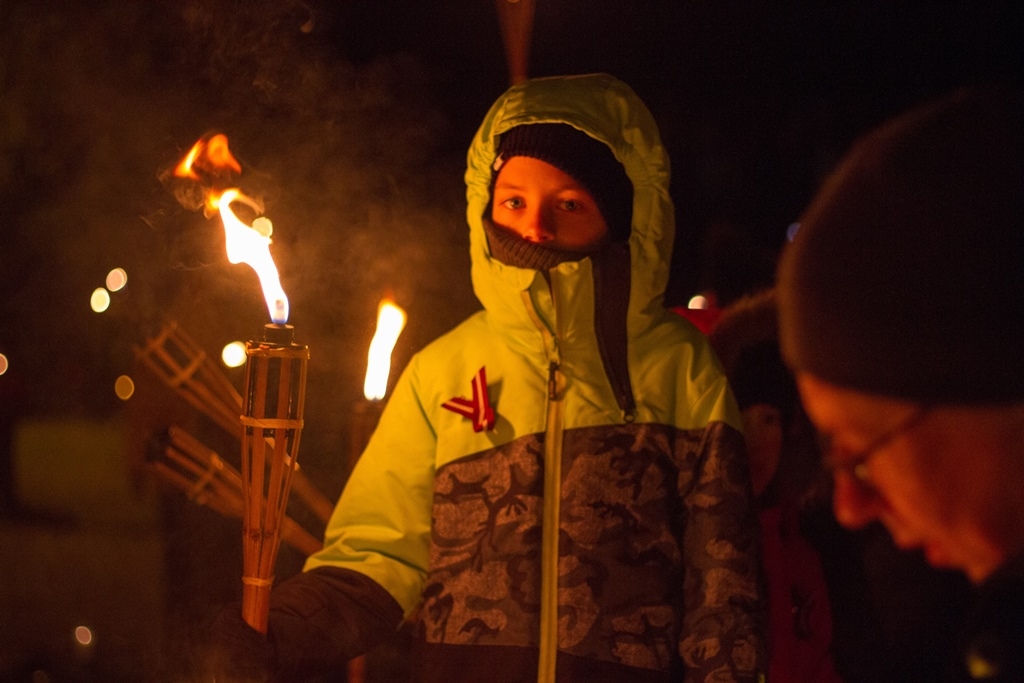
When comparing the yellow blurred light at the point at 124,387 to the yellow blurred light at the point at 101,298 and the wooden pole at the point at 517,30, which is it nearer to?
the yellow blurred light at the point at 101,298

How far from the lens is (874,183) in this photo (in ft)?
3.45

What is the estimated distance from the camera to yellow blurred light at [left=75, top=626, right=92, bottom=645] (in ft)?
10.4

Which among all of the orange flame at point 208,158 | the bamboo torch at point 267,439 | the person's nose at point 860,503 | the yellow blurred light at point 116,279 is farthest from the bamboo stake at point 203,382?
the person's nose at point 860,503

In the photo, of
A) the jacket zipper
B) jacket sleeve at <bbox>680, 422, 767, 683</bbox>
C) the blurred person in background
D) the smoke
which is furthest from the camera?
the smoke

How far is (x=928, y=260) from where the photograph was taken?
3.34 ft

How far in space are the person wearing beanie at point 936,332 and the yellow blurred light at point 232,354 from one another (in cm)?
204

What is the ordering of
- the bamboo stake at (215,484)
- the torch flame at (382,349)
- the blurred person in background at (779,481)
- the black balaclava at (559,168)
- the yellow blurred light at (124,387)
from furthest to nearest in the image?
the yellow blurred light at (124,387), the bamboo stake at (215,484), the torch flame at (382,349), the blurred person in background at (779,481), the black balaclava at (559,168)

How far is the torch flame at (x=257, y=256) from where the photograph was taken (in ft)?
6.19

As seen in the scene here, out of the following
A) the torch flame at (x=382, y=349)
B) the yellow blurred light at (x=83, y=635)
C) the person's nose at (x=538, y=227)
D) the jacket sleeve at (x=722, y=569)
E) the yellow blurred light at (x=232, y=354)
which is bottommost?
the yellow blurred light at (x=83, y=635)

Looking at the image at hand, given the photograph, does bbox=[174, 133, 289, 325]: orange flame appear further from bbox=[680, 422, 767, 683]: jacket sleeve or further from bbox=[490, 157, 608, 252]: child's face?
bbox=[680, 422, 767, 683]: jacket sleeve

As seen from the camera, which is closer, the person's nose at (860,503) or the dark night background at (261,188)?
the person's nose at (860,503)

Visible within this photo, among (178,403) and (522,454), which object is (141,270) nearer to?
(178,403)

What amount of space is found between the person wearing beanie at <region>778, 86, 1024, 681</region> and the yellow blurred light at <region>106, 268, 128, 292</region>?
7.92 feet

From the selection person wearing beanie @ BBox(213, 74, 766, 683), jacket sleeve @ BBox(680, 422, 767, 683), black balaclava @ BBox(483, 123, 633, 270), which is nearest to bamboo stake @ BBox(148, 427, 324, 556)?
person wearing beanie @ BBox(213, 74, 766, 683)
